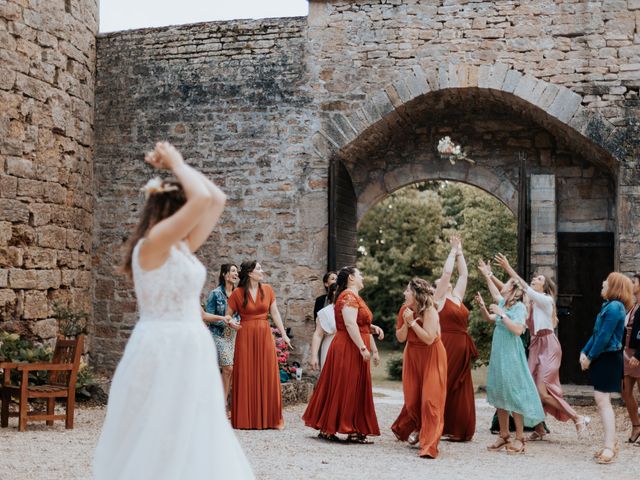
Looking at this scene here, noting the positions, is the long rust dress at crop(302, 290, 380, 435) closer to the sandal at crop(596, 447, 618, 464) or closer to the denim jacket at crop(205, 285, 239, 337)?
the denim jacket at crop(205, 285, 239, 337)

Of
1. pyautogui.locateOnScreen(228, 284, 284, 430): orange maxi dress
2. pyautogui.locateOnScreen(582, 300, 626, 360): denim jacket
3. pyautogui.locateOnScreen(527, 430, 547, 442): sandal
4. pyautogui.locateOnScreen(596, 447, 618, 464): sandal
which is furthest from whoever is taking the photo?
pyautogui.locateOnScreen(228, 284, 284, 430): orange maxi dress

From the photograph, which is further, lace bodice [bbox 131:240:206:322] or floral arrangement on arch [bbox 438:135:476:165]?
floral arrangement on arch [bbox 438:135:476:165]

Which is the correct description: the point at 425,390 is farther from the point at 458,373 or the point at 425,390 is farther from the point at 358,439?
the point at 358,439

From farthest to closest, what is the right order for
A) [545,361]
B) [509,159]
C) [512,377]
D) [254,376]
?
[509,159] < [254,376] < [545,361] < [512,377]

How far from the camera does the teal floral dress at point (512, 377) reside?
6805 millimetres

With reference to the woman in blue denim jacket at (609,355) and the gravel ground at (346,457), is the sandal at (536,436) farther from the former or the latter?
the woman in blue denim jacket at (609,355)

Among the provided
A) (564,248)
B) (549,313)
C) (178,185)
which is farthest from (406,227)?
(178,185)

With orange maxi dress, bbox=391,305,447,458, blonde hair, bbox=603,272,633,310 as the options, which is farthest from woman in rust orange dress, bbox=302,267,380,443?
blonde hair, bbox=603,272,633,310

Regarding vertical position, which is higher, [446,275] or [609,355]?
[446,275]

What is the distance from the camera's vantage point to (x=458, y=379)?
736cm

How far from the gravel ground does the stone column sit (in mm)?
2829

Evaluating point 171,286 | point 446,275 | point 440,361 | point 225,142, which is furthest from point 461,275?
point 225,142

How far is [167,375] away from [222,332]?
17.2ft

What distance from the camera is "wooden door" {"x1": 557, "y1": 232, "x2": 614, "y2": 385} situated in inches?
429
